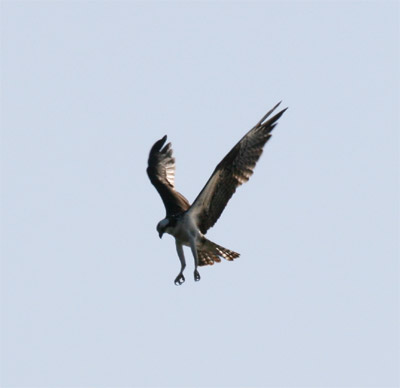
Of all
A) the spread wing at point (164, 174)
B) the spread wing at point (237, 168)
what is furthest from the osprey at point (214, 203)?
the spread wing at point (164, 174)

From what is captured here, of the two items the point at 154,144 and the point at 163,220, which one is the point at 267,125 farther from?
the point at 154,144

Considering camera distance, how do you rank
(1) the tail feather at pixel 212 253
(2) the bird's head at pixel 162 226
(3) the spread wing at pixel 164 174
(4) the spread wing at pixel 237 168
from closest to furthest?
1. (4) the spread wing at pixel 237 168
2. (2) the bird's head at pixel 162 226
3. (1) the tail feather at pixel 212 253
4. (3) the spread wing at pixel 164 174

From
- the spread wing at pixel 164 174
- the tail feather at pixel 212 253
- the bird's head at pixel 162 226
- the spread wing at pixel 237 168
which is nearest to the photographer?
the spread wing at pixel 237 168

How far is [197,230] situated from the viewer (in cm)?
1616

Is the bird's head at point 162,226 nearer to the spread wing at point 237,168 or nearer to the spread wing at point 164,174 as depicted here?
the spread wing at point 237,168

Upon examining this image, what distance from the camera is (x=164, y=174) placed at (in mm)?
18922

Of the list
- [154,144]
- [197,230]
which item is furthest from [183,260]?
[154,144]

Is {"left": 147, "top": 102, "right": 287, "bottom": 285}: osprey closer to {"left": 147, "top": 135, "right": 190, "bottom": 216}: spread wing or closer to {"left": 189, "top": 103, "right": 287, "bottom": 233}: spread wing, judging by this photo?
{"left": 189, "top": 103, "right": 287, "bottom": 233}: spread wing

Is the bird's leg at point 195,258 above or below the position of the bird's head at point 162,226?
below

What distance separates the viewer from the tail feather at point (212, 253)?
16591mm

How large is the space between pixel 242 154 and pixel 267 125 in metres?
0.60

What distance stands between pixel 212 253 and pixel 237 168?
176 centimetres

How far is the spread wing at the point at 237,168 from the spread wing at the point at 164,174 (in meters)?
1.11

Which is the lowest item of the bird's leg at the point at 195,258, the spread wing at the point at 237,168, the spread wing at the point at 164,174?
the bird's leg at the point at 195,258
